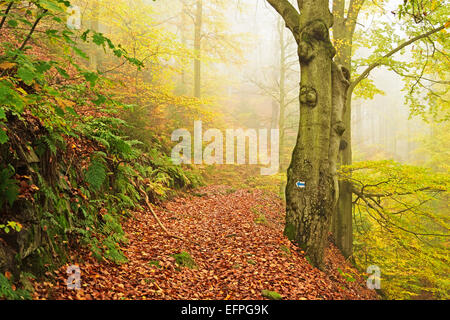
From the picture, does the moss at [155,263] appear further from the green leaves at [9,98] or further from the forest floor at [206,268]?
the green leaves at [9,98]

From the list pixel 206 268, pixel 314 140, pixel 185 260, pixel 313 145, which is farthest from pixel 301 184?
pixel 185 260

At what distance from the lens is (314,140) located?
5.53m

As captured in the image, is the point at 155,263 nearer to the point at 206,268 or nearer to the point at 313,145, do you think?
the point at 206,268

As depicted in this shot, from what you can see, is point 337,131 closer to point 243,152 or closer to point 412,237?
point 412,237

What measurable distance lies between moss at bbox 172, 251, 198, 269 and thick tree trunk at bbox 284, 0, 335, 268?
2324 millimetres

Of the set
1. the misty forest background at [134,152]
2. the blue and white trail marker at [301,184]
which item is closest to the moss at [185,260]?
the misty forest background at [134,152]

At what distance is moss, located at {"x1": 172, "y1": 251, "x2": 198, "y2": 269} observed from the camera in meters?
4.52

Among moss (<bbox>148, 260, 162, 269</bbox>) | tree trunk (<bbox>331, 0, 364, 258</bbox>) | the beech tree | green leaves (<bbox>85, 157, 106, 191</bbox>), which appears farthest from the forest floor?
green leaves (<bbox>85, 157, 106, 191</bbox>)

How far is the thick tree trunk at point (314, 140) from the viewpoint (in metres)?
5.51

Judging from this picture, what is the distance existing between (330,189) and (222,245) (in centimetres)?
261

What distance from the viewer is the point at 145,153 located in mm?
8711

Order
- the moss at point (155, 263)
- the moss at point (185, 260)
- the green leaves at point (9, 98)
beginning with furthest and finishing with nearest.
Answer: the moss at point (185, 260) < the moss at point (155, 263) < the green leaves at point (9, 98)

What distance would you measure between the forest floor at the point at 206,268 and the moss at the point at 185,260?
2.7 inches

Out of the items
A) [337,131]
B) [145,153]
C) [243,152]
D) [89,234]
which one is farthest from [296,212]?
[243,152]
